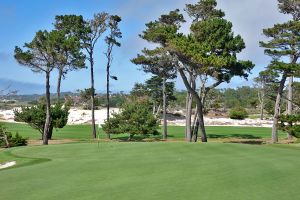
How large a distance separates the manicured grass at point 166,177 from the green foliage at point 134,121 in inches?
965

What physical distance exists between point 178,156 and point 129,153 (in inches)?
110

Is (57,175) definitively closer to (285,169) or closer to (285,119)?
(285,169)

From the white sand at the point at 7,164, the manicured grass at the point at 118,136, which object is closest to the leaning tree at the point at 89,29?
the manicured grass at the point at 118,136

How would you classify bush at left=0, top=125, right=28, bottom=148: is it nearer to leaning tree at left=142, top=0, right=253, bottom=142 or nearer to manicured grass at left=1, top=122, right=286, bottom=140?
manicured grass at left=1, top=122, right=286, bottom=140

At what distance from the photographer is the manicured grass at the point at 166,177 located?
32.4 ft

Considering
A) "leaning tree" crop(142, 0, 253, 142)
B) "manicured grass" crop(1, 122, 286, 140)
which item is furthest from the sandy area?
"leaning tree" crop(142, 0, 253, 142)

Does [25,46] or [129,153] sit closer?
[129,153]

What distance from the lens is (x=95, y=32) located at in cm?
5162

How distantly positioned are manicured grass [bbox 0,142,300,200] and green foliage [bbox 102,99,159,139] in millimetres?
24514

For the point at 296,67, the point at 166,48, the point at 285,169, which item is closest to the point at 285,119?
the point at 296,67

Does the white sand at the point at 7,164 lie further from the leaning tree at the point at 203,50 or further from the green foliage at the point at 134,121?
the green foliage at the point at 134,121

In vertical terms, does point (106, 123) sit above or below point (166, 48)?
below

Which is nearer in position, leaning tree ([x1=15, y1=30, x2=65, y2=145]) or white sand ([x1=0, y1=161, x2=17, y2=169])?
white sand ([x1=0, y1=161, x2=17, y2=169])

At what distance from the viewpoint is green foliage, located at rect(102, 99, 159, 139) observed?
142ft
